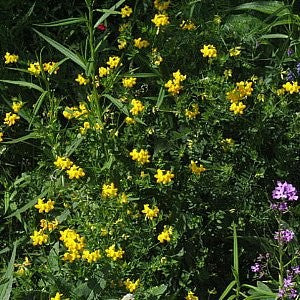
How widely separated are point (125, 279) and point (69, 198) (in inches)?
13.3

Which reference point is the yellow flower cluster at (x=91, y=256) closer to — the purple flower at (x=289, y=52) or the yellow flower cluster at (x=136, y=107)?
the yellow flower cluster at (x=136, y=107)

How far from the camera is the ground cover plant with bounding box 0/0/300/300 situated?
7.90ft

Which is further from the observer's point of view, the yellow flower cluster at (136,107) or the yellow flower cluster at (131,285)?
the yellow flower cluster at (136,107)

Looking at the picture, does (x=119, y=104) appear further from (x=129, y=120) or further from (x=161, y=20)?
(x=161, y=20)

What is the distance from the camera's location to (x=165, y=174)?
2459 mm

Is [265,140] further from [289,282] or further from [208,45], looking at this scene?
[289,282]

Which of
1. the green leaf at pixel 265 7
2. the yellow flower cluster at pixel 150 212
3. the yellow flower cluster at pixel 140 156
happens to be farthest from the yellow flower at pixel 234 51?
the yellow flower cluster at pixel 150 212

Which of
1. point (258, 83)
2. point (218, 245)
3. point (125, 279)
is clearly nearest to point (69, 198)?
point (125, 279)

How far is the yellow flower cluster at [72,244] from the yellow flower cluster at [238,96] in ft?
2.10

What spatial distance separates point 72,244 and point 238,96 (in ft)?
2.35

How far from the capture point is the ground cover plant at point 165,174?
94.8 inches

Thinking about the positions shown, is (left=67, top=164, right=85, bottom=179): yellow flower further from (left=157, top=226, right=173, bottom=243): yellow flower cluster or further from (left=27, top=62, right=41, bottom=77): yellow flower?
(left=27, top=62, right=41, bottom=77): yellow flower

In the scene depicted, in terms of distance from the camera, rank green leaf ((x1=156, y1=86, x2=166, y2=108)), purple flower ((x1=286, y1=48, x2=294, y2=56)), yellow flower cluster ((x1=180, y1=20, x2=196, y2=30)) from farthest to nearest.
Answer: purple flower ((x1=286, y1=48, x2=294, y2=56)), yellow flower cluster ((x1=180, y1=20, x2=196, y2=30)), green leaf ((x1=156, y1=86, x2=166, y2=108))

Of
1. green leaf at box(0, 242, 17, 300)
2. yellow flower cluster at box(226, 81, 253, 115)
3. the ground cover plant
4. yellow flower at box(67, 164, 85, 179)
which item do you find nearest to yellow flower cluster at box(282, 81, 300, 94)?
the ground cover plant
